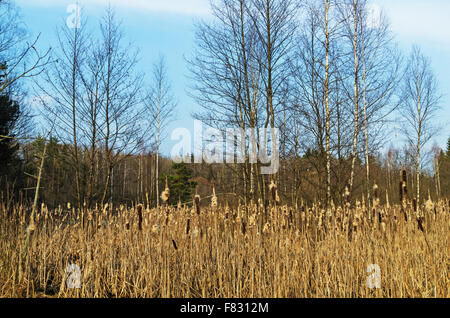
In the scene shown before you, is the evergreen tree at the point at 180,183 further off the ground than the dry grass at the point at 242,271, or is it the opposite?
the evergreen tree at the point at 180,183

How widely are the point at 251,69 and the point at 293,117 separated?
4.79ft

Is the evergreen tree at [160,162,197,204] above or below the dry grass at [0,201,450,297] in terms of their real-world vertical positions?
above

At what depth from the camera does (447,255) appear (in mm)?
3250

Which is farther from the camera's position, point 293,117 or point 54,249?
point 293,117

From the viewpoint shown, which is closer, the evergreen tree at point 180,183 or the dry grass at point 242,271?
the dry grass at point 242,271

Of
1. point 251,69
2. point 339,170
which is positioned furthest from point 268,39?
point 339,170

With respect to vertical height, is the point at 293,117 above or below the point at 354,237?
above

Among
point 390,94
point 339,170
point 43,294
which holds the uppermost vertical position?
point 390,94

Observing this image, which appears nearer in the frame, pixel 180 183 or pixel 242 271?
pixel 242 271

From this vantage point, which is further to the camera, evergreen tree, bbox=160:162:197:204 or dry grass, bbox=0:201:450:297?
evergreen tree, bbox=160:162:197:204

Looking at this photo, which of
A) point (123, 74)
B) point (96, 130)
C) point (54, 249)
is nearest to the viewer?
point (54, 249)

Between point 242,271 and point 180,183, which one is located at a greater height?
point 180,183
